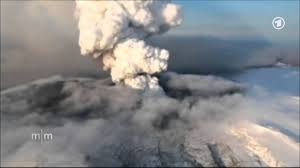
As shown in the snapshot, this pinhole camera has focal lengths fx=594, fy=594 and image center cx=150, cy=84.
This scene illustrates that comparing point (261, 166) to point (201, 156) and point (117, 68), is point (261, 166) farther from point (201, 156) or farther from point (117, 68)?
point (117, 68)

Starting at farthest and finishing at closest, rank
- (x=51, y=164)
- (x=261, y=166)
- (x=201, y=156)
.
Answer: (x=201, y=156) → (x=261, y=166) → (x=51, y=164)

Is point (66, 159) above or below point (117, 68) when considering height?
below

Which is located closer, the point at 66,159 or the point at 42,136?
the point at 66,159

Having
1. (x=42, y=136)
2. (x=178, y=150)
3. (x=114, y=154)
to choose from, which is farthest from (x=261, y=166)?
(x=42, y=136)

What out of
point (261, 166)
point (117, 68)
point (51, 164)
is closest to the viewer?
point (51, 164)

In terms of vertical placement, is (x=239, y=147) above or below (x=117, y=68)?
below

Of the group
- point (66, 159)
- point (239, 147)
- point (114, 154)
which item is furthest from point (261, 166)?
point (66, 159)

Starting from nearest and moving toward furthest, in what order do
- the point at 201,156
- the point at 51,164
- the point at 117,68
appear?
the point at 51,164 < the point at 201,156 < the point at 117,68

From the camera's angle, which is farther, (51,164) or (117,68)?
(117,68)

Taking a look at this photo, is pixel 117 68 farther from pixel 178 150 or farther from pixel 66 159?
pixel 66 159
